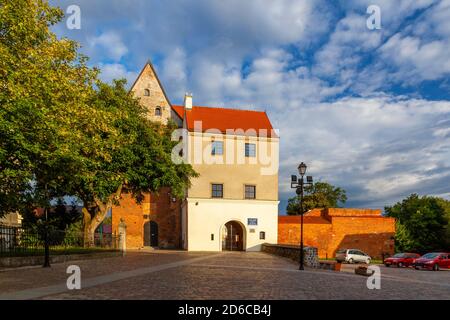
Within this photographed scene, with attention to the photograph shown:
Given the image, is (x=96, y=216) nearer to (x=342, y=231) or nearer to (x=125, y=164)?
(x=125, y=164)

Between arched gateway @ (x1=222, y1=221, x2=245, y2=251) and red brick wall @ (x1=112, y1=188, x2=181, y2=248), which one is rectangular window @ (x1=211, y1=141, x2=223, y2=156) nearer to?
arched gateway @ (x1=222, y1=221, x2=245, y2=251)

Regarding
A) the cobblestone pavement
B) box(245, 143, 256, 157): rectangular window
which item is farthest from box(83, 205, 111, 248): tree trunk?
box(245, 143, 256, 157): rectangular window

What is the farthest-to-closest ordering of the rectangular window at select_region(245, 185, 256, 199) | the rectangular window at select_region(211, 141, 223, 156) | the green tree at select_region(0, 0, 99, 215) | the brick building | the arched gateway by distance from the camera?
the brick building, the arched gateway, the rectangular window at select_region(245, 185, 256, 199), the rectangular window at select_region(211, 141, 223, 156), the green tree at select_region(0, 0, 99, 215)

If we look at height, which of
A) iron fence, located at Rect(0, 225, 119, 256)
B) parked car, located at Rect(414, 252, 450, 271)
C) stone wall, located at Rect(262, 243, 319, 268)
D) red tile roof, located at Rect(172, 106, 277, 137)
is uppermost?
red tile roof, located at Rect(172, 106, 277, 137)

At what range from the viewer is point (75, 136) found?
16438mm

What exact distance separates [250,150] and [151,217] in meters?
12.4

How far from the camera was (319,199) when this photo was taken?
66.1 m

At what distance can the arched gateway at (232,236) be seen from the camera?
3909 centimetres

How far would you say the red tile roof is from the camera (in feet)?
125

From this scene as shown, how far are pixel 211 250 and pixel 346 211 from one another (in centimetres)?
1611

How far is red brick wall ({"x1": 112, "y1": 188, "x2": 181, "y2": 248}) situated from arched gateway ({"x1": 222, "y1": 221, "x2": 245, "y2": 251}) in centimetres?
483
